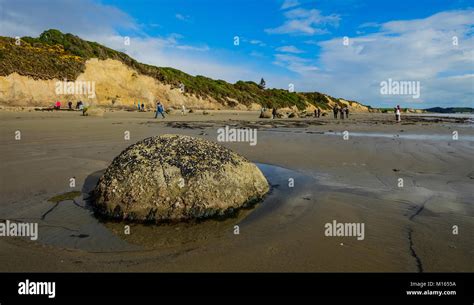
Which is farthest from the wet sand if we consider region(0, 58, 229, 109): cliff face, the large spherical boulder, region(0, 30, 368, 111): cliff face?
region(0, 30, 368, 111): cliff face

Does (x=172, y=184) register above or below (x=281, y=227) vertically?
above

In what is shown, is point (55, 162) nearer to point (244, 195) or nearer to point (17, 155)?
point (17, 155)

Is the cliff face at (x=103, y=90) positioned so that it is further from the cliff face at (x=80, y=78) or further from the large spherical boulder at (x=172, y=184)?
the large spherical boulder at (x=172, y=184)

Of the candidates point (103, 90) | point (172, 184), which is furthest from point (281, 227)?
point (103, 90)

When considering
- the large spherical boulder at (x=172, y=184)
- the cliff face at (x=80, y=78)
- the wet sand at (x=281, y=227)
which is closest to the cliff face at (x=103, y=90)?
the cliff face at (x=80, y=78)

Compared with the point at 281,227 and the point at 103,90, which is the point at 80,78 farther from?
the point at 281,227

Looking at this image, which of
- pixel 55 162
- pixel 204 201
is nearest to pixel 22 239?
pixel 204 201

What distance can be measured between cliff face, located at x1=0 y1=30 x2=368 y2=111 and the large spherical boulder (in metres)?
28.8

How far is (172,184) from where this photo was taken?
3.88m

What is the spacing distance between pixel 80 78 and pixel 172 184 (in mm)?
34595

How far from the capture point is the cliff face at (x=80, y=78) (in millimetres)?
28406

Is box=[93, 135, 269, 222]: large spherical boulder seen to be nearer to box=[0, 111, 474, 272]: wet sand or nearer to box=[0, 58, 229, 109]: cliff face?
box=[0, 111, 474, 272]: wet sand
